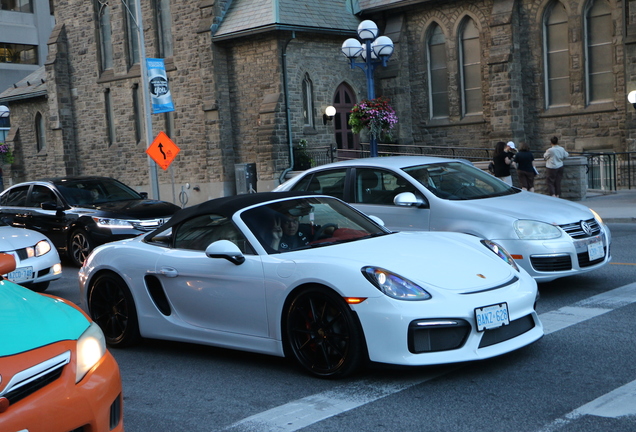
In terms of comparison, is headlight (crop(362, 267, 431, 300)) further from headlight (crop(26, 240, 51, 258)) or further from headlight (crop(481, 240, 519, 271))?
headlight (crop(26, 240, 51, 258))

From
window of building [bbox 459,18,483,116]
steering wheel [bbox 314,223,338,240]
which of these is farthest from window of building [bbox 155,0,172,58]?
steering wheel [bbox 314,223,338,240]

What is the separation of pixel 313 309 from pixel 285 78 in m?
23.2

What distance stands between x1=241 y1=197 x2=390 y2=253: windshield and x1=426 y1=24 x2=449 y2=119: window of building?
23833 mm

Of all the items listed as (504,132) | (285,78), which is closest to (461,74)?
(504,132)

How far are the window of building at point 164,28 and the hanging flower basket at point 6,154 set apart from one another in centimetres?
1078

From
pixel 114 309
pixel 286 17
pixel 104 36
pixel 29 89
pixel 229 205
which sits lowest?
pixel 114 309

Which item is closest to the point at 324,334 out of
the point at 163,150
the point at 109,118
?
the point at 163,150

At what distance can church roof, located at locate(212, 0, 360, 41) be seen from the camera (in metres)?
27.5

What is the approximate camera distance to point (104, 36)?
3516 centimetres

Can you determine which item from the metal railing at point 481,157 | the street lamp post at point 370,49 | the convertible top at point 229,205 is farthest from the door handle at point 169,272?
the metal railing at point 481,157

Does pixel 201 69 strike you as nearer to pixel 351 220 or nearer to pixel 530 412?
pixel 351 220

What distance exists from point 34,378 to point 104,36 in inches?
1332

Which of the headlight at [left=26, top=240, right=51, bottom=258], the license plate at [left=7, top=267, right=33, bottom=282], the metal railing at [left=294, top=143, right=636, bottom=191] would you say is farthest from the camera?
the metal railing at [left=294, top=143, right=636, bottom=191]

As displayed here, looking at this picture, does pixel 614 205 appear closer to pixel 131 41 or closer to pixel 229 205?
pixel 229 205
